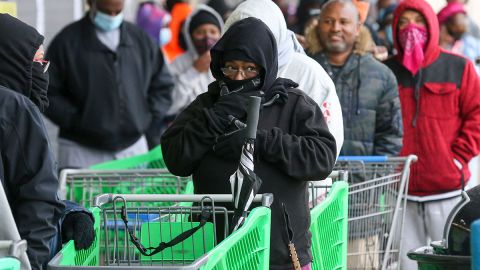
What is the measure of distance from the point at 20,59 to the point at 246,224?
1.18 meters

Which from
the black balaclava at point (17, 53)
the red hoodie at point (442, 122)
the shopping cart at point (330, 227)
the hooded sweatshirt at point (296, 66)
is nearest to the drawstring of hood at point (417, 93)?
the red hoodie at point (442, 122)

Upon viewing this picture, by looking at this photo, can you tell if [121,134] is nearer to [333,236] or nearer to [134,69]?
[134,69]

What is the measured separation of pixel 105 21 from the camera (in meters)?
11.5

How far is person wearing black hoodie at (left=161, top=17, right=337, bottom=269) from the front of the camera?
232 inches

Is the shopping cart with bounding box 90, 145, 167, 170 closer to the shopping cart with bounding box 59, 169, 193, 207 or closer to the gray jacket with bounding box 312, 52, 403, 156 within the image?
the shopping cart with bounding box 59, 169, 193, 207

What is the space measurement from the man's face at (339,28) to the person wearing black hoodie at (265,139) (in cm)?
324

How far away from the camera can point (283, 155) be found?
5859mm

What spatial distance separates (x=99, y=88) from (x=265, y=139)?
5.57 m

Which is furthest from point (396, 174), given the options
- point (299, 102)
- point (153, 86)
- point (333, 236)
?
point (153, 86)

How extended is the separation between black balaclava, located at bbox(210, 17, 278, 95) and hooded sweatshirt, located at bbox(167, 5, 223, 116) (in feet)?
21.6

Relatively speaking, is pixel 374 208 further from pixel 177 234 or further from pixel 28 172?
pixel 28 172

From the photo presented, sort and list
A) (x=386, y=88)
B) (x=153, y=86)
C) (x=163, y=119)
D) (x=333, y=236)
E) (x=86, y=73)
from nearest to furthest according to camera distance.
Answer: (x=333, y=236) → (x=386, y=88) → (x=86, y=73) → (x=153, y=86) → (x=163, y=119)

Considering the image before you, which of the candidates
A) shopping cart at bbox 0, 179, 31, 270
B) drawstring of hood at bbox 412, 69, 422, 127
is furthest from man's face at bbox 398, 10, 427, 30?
shopping cart at bbox 0, 179, 31, 270

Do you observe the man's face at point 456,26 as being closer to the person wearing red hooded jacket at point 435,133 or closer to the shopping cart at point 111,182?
the person wearing red hooded jacket at point 435,133
